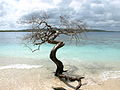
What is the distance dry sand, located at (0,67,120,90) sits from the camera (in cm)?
721

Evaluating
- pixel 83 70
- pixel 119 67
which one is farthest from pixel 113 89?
pixel 119 67

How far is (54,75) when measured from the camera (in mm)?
8914

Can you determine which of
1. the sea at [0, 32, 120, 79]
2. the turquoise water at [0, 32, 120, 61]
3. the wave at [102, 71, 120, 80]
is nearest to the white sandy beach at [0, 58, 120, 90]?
the wave at [102, 71, 120, 80]

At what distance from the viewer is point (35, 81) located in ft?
26.2

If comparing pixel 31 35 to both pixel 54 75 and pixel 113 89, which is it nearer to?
pixel 54 75

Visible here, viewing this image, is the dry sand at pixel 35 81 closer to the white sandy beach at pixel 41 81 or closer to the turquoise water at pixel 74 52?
the white sandy beach at pixel 41 81

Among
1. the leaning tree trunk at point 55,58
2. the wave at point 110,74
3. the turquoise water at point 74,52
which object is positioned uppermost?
the leaning tree trunk at point 55,58

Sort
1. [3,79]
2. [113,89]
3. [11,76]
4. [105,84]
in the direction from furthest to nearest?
Answer: [11,76] → [3,79] → [105,84] → [113,89]

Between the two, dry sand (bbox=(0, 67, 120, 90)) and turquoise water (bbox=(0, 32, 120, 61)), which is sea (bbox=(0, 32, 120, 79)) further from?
dry sand (bbox=(0, 67, 120, 90))

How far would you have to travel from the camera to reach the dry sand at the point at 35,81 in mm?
7215

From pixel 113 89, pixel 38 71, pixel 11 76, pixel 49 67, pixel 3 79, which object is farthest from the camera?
pixel 49 67

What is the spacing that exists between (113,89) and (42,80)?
138 inches

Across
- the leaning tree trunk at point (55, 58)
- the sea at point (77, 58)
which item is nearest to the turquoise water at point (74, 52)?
the sea at point (77, 58)

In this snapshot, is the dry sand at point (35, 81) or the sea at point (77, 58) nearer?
the dry sand at point (35, 81)
